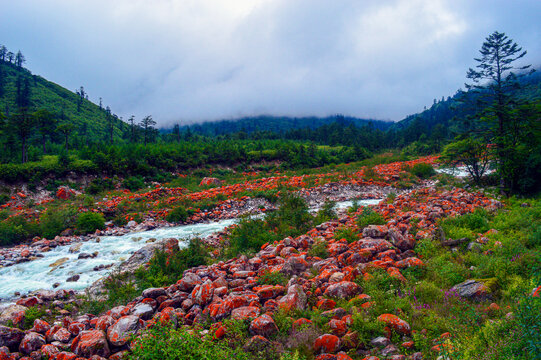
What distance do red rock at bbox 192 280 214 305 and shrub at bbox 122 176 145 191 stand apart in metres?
23.1

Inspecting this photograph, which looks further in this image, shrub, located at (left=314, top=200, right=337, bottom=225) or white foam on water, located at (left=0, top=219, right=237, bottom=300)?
shrub, located at (left=314, top=200, right=337, bottom=225)

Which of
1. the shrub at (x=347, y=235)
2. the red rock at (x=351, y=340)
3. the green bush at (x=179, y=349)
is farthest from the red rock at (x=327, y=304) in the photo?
the shrub at (x=347, y=235)

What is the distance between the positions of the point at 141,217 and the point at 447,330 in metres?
16.3

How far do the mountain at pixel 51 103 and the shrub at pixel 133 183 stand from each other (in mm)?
38970

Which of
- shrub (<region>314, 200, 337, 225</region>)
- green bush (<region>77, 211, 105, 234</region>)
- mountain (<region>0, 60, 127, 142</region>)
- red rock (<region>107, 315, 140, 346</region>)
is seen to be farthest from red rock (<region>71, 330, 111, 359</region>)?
mountain (<region>0, 60, 127, 142</region>)

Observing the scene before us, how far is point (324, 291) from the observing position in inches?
228

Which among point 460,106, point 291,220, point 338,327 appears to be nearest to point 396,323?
point 338,327

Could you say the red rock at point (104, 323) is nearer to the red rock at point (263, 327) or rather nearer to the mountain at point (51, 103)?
the red rock at point (263, 327)

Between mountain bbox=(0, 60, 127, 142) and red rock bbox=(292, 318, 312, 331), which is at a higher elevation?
mountain bbox=(0, 60, 127, 142)

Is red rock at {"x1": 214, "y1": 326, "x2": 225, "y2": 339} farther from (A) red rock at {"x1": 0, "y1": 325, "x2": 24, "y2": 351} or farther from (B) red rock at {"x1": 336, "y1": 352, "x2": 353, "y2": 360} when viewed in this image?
(A) red rock at {"x1": 0, "y1": 325, "x2": 24, "y2": 351}

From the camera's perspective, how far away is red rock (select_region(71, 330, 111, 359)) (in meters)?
4.56

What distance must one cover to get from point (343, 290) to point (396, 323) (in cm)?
130

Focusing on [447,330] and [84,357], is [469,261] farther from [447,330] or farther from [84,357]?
[84,357]

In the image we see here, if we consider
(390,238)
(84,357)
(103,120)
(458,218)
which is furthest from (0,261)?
(103,120)
